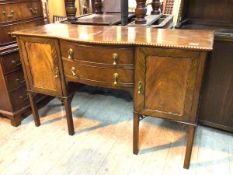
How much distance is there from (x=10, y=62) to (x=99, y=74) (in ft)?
2.69

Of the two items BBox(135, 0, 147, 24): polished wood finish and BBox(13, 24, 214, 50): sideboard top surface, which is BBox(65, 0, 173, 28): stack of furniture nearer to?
BBox(135, 0, 147, 24): polished wood finish

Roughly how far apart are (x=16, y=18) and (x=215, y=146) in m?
1.82

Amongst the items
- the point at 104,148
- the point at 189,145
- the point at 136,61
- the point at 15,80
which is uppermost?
the point at 136,61

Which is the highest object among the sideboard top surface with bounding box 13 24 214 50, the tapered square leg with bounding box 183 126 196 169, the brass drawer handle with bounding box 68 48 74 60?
the sideboard top surface with bounding box 13 24 214 50

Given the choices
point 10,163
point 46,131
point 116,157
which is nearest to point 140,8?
point 116,157

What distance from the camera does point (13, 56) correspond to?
1.78 metres

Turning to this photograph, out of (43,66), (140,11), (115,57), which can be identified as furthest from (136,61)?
(43,66)

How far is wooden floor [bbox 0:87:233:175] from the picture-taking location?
1496 millimetres

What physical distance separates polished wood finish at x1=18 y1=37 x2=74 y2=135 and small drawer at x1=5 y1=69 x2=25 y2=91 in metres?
0.20

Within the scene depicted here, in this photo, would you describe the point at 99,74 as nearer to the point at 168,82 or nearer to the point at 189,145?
the point at 168,82

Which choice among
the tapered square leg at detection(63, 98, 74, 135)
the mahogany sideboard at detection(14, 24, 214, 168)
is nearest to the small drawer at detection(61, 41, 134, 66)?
the mahogany sideboard at detection(14, 24, 214, 168)

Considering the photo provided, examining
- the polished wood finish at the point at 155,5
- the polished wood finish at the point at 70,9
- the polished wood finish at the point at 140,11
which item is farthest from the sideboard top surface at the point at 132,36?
the polished wood finish at the point at 155,5

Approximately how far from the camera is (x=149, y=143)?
171 centimetres

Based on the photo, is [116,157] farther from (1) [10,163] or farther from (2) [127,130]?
(1) [10,163]
